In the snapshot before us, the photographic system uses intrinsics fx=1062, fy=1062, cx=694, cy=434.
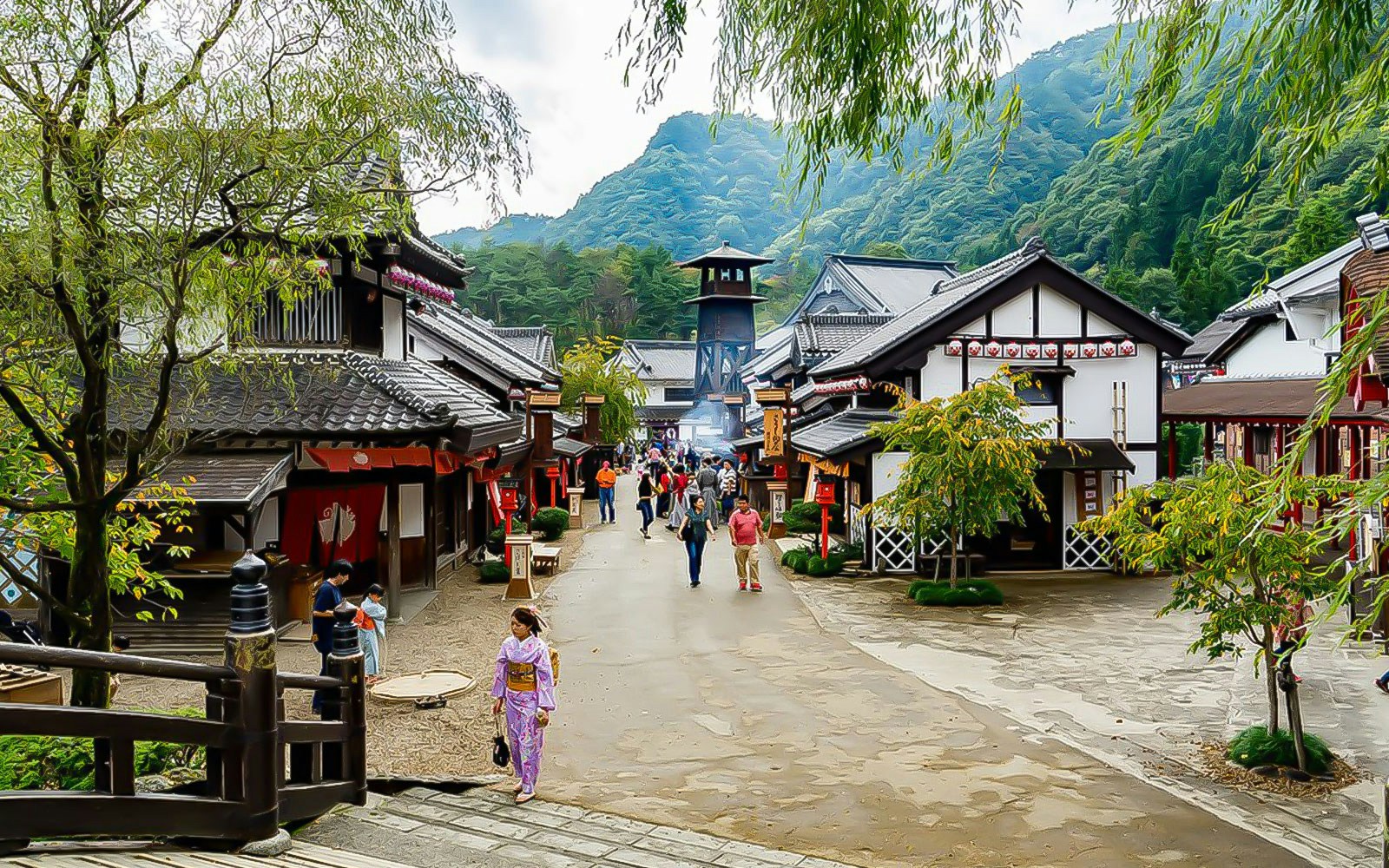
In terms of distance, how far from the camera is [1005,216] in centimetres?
8156

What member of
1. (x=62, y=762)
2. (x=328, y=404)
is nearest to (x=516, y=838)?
(x=62, y=762)

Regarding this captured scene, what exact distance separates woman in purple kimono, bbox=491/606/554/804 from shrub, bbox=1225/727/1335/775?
6089 millimetres

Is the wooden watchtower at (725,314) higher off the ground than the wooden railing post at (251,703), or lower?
higher

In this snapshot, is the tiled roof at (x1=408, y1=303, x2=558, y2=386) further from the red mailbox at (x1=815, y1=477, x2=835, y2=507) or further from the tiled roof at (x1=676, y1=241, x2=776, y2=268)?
the tiled roof at (x1=676, y1=241, x2=776, y2=268)

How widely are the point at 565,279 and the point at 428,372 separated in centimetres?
7180

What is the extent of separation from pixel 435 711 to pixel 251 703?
5.67 metres

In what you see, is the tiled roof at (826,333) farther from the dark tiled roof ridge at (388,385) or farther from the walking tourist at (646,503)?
the dark tiled roof ridge at (388,385)

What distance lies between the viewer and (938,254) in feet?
266

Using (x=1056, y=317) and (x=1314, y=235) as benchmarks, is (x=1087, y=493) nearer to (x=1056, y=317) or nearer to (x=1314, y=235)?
(x=1056, y=317)

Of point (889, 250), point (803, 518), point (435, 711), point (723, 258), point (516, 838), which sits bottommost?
point (435, 711)

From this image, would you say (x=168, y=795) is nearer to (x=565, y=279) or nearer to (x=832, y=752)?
(x=832, y=752)

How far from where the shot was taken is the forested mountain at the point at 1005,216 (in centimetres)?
4862

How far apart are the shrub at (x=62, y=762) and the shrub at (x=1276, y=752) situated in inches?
331

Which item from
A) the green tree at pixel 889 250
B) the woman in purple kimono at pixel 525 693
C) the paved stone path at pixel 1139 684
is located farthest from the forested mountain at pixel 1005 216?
the paved stone path at pixel 1139 684
